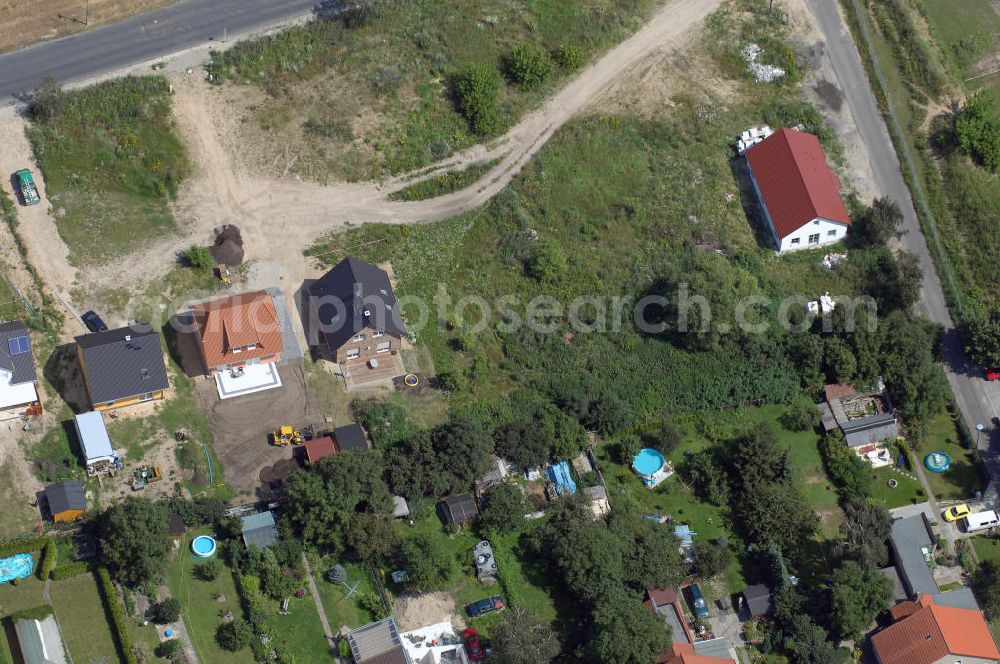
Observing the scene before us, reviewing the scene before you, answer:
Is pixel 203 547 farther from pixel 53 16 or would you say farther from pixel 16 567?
pixel 53 16

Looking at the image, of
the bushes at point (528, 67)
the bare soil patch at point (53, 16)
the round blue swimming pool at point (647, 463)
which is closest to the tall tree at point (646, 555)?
the round blue swimming pool at point (647, 463)

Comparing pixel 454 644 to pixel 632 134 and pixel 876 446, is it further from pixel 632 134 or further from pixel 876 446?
pixel 632 134

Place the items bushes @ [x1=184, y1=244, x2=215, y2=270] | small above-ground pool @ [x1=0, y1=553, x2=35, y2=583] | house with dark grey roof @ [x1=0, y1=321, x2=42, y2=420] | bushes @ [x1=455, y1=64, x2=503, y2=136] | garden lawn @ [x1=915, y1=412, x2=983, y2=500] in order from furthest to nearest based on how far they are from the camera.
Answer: bushes @ [x1=455, y1=64, x2=503, y2=136]
bushes @ [x1=184, y1=244, x2=215, y2=270]
garden lawn @ [x1=915, y1=412, x2=983, y2=500]
house with dark grey roof @ [x1=0, y1=321, x2=42, y2=420]
small above-ground pool @ [x1=0, y1=553, x2=35, y2=583]

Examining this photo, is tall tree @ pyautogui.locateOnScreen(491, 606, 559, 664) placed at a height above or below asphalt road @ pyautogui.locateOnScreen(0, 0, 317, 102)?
below

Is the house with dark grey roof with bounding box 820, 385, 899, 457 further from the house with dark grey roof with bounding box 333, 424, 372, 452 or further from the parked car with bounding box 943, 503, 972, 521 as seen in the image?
the house with dark grey roof with bounding box 333, 424, 372, 452

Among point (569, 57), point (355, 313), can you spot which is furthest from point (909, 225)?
point (355, 313)

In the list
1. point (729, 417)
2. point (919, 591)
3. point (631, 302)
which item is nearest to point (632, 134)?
point (631, 302)

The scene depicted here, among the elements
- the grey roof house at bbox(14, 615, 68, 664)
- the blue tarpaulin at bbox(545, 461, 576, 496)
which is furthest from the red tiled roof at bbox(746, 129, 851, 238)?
the grey roof house at bbox(14, 615, 68, 664)
